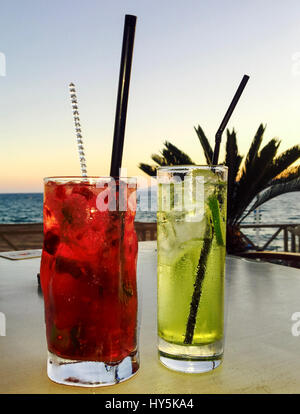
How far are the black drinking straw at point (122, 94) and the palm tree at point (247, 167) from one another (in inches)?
223

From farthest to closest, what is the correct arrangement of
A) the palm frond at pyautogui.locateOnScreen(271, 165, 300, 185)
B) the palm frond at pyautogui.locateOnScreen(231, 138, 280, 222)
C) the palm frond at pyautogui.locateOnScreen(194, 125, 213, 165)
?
the palm frond at pyautogui.locateOnScreen(271, 165, 300, 185) < the palm frond at pyautogui.locateOnScreen(194, 125, 213, 165) < the palm frond at pyautogui.locateOnScreen(231, 138, 280, 222)

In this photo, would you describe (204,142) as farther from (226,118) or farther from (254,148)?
(226,118)

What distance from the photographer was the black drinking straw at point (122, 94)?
605 mm

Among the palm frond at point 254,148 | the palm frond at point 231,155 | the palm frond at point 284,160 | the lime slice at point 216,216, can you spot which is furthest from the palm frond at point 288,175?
the lime slice at point 216,216

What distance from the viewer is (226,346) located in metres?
0.76

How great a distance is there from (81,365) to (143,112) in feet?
46.6

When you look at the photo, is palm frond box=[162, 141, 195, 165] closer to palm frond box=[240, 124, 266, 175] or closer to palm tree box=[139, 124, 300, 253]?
palm tree box=[139, 124, 300, 253]

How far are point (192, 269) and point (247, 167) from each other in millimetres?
6094

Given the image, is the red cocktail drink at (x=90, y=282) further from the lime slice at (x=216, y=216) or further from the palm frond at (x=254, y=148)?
the palm frond at (x=254, y=148)

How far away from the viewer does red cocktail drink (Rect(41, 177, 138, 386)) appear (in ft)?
1.98

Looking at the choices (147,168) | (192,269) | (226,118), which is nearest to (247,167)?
(147,168)

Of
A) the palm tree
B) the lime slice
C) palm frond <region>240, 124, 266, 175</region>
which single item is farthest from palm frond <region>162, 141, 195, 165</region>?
the lime slice

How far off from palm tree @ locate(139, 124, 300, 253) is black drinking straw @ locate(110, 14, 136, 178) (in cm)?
567
